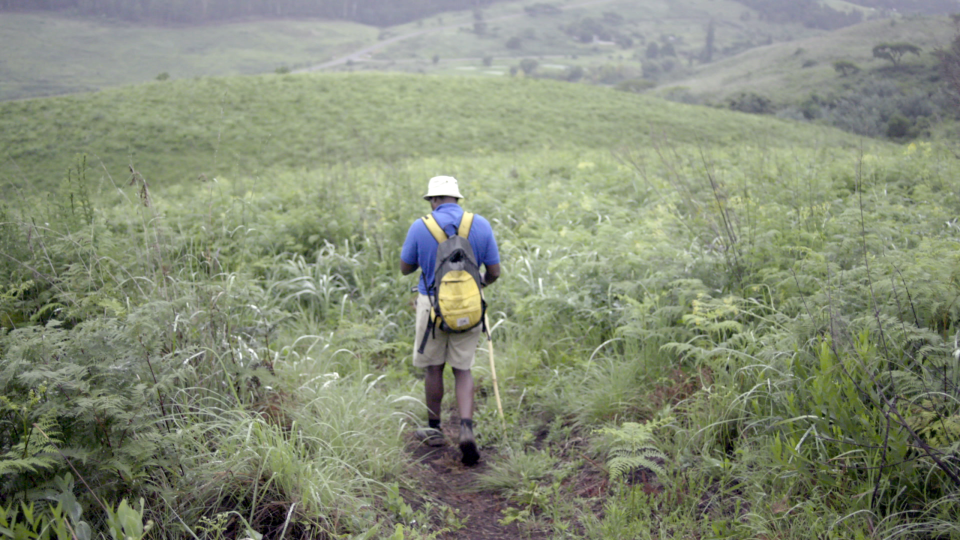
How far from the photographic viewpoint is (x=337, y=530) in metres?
2.83

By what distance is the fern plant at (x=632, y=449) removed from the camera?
3.19 meters

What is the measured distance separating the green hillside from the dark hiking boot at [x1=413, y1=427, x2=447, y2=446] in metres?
18.2

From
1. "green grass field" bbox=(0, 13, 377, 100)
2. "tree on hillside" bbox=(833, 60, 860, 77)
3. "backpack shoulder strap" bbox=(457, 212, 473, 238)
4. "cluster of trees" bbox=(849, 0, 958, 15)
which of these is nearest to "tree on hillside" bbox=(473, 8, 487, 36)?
"green grass field" bbox=(0, 13, 377, 100)

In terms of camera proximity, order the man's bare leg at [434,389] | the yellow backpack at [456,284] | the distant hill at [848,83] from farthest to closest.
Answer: the distant hill at [848,83]
the man's bare leg at [434,389]
the yellow backpack at [456,284]

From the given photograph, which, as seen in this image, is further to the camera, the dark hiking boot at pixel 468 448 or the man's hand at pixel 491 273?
the man's hand at pixel 491 273

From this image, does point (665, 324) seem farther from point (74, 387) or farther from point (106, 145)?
point (106, 145)

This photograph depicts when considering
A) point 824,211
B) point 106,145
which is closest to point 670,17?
point 106,145

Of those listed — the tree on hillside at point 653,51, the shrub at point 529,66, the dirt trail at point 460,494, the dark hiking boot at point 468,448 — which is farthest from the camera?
the tree on hillside at point 653,51

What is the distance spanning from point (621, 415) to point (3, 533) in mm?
3566

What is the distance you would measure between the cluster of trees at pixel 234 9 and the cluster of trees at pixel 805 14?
10811 centimetres

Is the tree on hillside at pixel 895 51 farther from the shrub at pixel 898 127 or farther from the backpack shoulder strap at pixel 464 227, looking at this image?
the backpack shoulder strap at pixel 464 227

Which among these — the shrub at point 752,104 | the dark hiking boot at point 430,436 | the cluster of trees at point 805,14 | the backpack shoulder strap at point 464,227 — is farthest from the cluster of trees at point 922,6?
the cluster of trees at point 805,14

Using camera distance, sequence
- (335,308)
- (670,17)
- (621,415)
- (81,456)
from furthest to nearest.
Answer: (670,17) → (335,308) → (621,415) → (81,456)

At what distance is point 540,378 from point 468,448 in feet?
4.27
